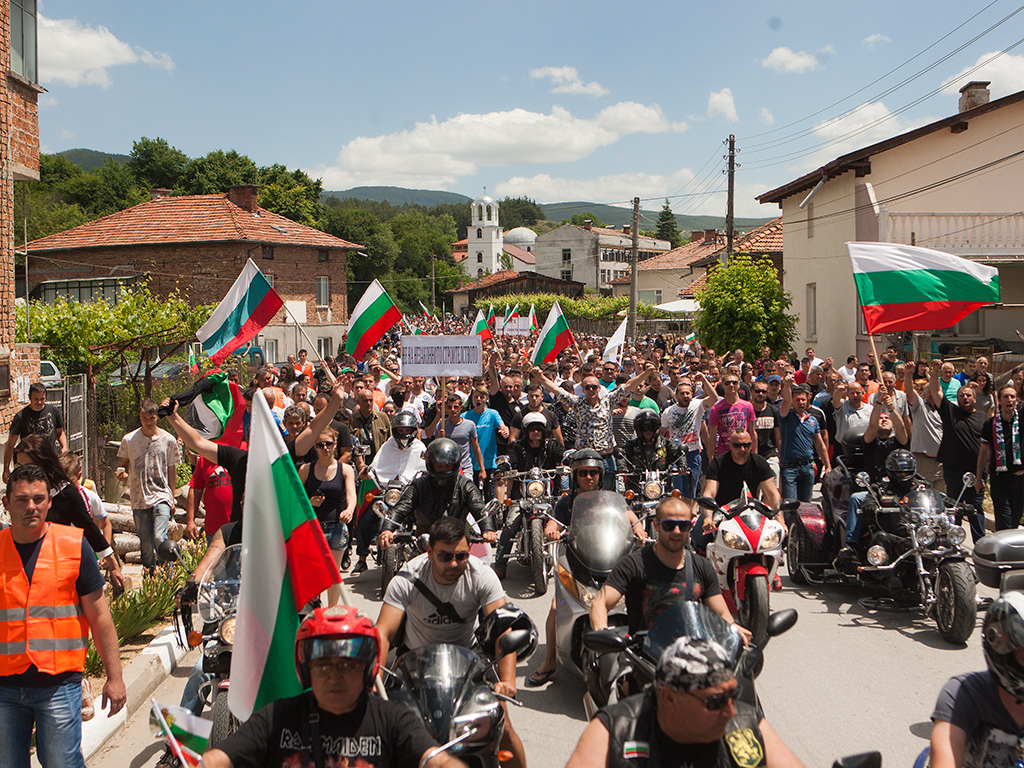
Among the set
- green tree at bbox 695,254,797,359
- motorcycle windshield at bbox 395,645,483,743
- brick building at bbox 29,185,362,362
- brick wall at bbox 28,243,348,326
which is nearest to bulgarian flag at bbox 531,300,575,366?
green tree at bbox 695,254,797,359

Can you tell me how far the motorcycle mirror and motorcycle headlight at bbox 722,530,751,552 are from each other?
410 cm

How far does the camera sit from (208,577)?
202 inches

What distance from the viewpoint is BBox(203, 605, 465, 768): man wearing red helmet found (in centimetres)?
296

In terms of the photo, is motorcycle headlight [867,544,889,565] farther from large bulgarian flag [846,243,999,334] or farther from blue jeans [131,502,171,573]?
blue jeans [131,502,171,573]

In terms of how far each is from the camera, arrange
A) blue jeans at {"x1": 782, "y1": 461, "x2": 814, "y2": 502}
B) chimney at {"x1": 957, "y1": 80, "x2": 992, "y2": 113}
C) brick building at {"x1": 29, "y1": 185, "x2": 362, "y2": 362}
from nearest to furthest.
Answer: blue jeans at {"x1": 782, "y1": 461, "x2": 814, "y2": 502}, chimney at {"x1": 957, "y1": 80, "x2": 992, "y2": 113}, brick building at {"x1": 29, "y1": 185, "x2": 362, "y2": 362}

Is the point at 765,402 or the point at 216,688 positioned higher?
the point at 765,402

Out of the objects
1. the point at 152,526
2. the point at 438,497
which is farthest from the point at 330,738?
the point at 152,526

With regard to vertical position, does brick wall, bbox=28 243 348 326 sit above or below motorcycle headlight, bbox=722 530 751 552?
above

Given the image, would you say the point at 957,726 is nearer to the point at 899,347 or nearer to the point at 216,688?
the point at 216,688

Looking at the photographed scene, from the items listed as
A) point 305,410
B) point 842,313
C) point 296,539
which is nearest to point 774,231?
point 842,313

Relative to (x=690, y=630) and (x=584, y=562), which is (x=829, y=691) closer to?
(x=584, y=562)

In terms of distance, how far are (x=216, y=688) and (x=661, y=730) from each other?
8.71 feet

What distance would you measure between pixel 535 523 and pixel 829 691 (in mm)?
3388

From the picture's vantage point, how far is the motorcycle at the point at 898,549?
715 centimetres
